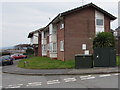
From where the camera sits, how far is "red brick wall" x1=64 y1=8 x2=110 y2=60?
20.3 meters

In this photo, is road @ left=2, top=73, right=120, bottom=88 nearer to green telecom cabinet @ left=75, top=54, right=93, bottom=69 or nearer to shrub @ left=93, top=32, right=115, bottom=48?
green telecom cabinet @ left=75, top=54, right=93, bottom=69

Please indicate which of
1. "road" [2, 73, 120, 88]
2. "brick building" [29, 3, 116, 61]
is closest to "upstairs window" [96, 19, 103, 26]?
"brick building" [29, 3, 116, 61]

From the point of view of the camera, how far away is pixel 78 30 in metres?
20.8

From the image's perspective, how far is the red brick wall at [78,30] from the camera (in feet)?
66.5

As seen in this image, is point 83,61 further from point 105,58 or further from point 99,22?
point 99,22

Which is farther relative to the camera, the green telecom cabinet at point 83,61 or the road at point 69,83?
the green telecom cabinet at point 83,61

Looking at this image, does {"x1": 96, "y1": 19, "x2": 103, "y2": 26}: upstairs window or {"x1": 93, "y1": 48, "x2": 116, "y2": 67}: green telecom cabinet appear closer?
{"x1": 93, "y1": 48, "x2": 116, "y2": 67}: green telecom cabinet

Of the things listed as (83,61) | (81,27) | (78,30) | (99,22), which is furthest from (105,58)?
(99,22)

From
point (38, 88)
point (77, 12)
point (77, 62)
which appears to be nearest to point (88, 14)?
point (77, 12)

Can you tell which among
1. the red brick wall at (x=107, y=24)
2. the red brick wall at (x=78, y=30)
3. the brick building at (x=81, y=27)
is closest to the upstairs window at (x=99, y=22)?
the brick building at (x=81, y=27)

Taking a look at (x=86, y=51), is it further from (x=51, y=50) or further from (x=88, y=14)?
(x=51, y=50)

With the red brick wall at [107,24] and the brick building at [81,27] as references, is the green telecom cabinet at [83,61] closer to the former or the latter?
the brick building at [81,27]

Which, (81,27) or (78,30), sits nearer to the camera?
(78,30)

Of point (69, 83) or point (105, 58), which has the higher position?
point (105, 58)
